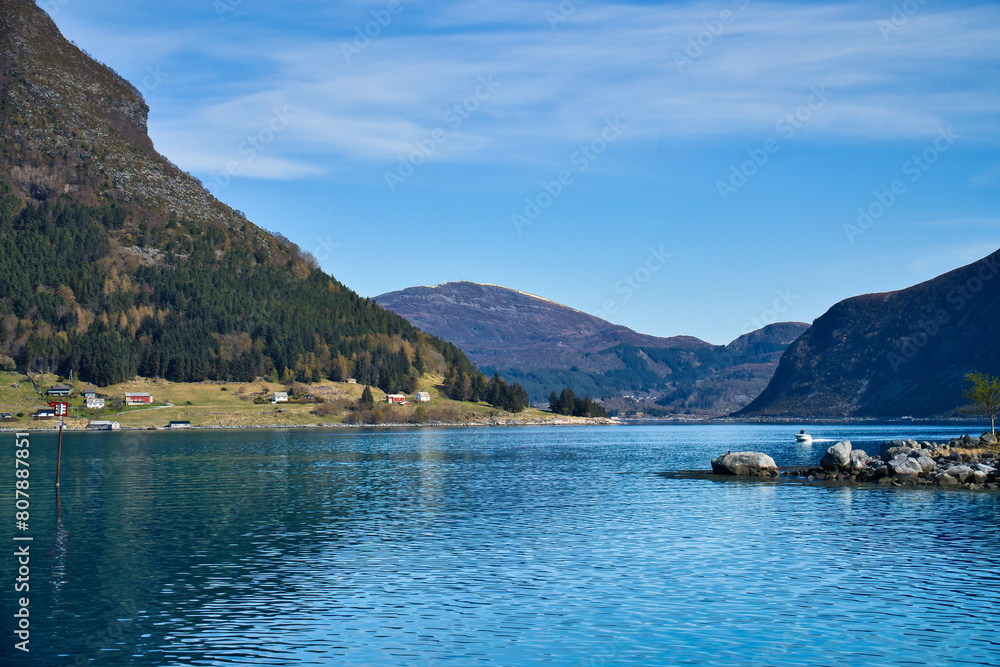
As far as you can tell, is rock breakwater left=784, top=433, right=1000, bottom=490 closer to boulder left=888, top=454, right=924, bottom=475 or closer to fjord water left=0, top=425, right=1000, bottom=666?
boulder left=888, top=454, right=924, bottom=475

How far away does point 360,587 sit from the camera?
38.8 meters

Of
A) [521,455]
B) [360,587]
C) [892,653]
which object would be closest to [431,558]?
[360,587]

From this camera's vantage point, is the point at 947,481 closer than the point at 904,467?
Yes

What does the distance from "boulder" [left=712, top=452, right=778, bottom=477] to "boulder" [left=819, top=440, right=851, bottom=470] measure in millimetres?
5327

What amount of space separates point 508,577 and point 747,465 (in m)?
A: 61.1

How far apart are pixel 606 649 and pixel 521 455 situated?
11488 centimetres

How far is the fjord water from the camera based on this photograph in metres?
29.4

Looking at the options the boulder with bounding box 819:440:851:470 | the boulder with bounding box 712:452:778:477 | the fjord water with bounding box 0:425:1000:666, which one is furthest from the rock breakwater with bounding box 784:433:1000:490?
the fjord water with bounding box 0:425:1000:666

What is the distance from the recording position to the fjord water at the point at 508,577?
29.4 metres

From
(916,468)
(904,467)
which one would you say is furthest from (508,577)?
(916,468)

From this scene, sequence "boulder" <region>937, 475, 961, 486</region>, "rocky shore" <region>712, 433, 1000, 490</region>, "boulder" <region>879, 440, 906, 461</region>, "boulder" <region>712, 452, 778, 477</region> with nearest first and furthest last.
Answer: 1. "boulder" <region>937, 475, 961, 486</region>
2. "rocky shore" <region>712, 433, 1000, 490</region>
3. "boulder" <region>712, 452, 778, 477</region>
4. "boulder" <region>879, 440, 906, 461</region>

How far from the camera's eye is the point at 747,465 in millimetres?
95625

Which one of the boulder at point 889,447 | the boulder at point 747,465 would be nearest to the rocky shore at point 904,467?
the boulder at point 747,465

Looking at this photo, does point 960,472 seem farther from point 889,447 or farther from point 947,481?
point 889,447
